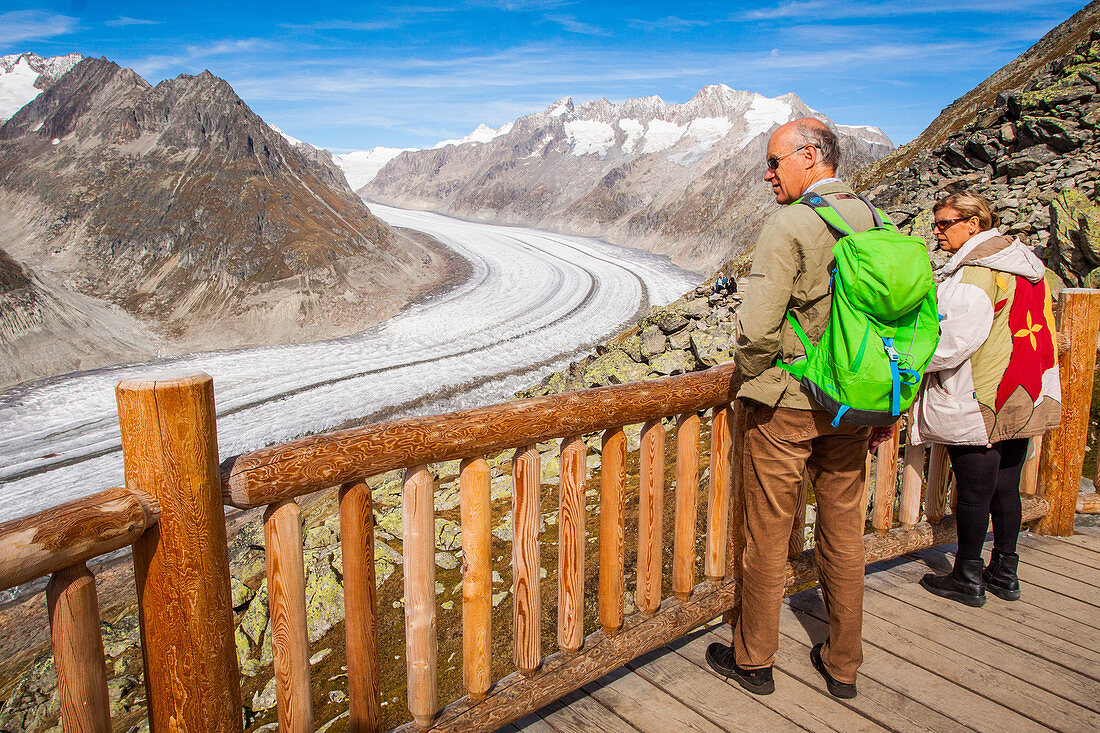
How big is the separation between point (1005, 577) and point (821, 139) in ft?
10.1

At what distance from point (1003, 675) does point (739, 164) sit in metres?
54.5

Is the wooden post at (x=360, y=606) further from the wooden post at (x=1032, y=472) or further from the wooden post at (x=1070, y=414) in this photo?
the wooden post at (x=1032, y=472)

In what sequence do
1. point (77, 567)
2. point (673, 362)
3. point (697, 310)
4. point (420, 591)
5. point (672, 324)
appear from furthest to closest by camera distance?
point (697, 310) < point (672, 324) < point (673, 362) < point (420, 591) < point (77, 567)

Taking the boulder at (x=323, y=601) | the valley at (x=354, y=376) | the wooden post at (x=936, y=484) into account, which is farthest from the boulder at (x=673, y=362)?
the wooden post at (x=936, y=484)

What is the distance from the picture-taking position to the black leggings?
153 inches

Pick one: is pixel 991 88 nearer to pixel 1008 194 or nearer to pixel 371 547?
pixel 1008 194

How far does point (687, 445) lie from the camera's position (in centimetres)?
335

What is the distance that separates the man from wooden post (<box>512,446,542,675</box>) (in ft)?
3.36

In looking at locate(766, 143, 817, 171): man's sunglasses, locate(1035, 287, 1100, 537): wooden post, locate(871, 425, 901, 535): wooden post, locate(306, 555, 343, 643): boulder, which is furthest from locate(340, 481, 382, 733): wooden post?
locate(1035, 287, 1100, 537): wooden post

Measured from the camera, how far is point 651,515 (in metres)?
3.24

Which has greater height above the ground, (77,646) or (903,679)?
(77,646)

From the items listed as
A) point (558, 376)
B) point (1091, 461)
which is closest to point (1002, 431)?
point (1091, 461)

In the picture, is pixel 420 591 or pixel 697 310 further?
pixel 697 310

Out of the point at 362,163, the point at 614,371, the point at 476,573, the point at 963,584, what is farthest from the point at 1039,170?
the point at 362,163
